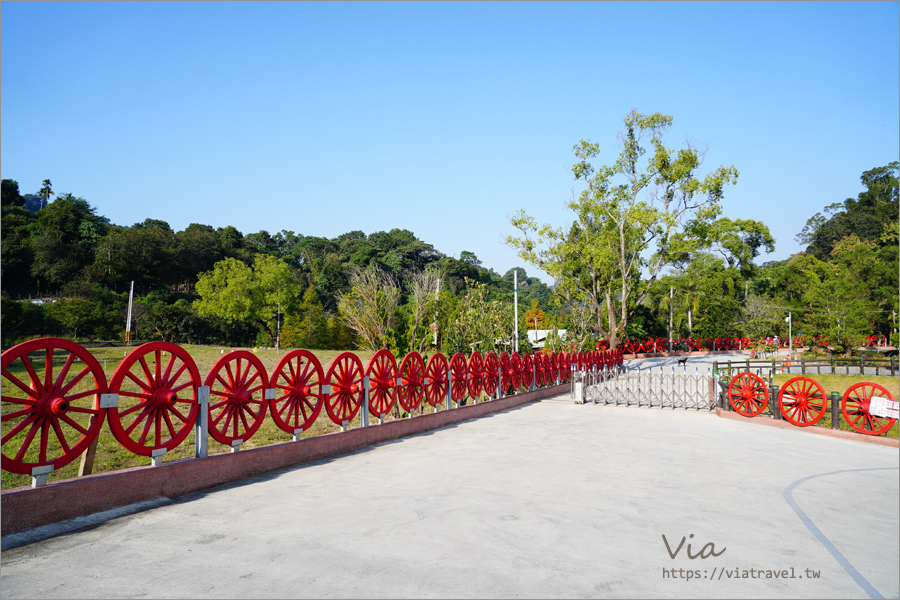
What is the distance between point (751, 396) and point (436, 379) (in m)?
8.32

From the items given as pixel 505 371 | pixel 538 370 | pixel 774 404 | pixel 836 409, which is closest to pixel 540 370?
pixel 538 370

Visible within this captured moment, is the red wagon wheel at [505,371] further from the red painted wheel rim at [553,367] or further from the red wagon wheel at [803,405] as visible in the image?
the red wagon wheel at [803,405]

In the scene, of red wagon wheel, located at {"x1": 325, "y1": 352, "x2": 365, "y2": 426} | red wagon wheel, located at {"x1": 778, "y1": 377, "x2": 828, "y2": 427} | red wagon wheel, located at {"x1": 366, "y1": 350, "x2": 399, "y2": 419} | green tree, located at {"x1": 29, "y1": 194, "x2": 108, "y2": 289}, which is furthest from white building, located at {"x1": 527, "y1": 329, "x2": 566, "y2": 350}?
green tree, located at {"x1": 29, "y1": 194, "x2": 108, "y2": 289}

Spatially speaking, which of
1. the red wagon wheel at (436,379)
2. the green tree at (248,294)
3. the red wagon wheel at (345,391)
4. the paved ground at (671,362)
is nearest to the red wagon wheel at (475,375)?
the red wagon wheel at (436,379)

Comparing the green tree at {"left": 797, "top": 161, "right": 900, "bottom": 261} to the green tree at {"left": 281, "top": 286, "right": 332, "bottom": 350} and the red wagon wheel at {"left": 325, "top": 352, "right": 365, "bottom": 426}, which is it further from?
the red wagon wheel at {"left": 325, "top": 352, "right": 365, "bottom": 426}

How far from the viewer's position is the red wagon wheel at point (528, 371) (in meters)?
18.1

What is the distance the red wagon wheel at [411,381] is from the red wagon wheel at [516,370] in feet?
18.6

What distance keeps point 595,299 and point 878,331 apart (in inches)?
1130

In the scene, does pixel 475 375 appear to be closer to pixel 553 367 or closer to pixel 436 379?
pixel 436 379

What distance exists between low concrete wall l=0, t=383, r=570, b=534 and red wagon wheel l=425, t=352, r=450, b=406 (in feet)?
7.53

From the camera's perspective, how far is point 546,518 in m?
5.58

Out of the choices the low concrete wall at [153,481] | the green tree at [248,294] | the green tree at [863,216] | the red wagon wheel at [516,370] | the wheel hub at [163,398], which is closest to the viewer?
the low concrete wall at [153,481]

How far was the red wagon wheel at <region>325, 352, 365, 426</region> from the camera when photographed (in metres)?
9.20

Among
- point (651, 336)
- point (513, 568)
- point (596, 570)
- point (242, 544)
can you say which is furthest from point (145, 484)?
point (651, 336)
